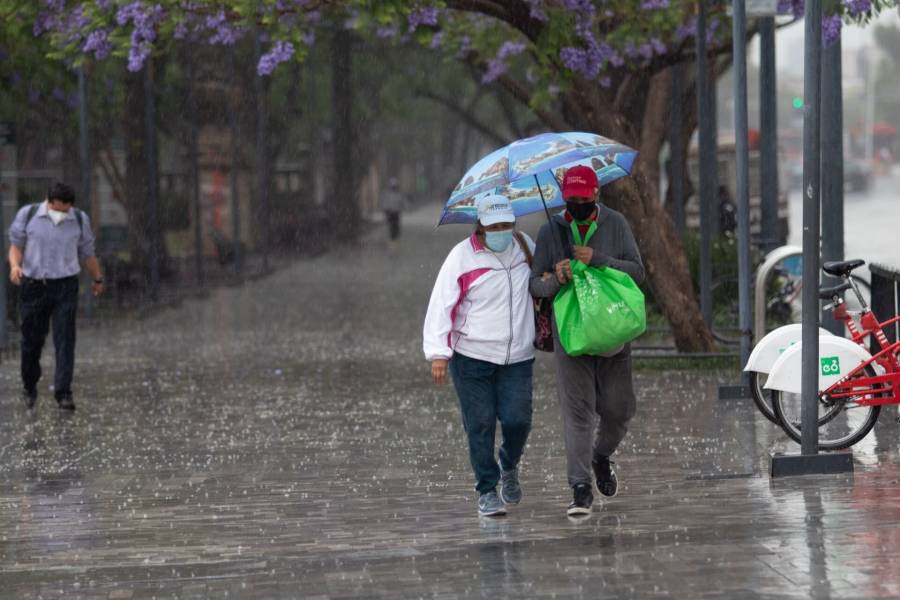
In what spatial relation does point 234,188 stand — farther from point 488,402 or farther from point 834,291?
point 488,402

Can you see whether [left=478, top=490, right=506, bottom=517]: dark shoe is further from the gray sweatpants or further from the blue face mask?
the blue face mask

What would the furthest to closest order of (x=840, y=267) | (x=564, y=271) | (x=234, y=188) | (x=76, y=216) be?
1. (x=234, y=188)
2. (x=76, y=216)
3. (x=840, y=267)
4. (x=564, y=271)

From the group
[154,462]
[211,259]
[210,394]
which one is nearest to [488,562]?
[154,462]

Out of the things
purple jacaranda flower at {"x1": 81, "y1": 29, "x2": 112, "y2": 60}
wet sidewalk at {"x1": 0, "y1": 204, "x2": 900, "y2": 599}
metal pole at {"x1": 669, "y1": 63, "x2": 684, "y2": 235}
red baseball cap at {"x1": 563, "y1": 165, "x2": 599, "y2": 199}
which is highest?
purple jacaranda flower at {"x1": 81, "y1": 29, "x2": 112, "y2": 60}

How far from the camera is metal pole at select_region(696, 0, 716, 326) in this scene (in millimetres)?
15250

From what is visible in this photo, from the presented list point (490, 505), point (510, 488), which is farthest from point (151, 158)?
point (490, 505)

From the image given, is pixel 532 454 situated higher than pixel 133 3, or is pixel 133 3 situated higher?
pixel 133 3

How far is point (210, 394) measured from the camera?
50.2 ft

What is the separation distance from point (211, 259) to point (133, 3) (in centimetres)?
2354

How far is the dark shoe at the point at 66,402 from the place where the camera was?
46.3 feet

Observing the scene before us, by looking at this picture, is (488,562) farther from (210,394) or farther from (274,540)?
(210,394)

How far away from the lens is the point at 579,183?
8438mm

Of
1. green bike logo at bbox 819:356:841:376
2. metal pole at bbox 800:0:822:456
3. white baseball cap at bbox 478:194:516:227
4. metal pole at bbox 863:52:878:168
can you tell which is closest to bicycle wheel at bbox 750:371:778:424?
green bike logo at bbox 819:356:841:376

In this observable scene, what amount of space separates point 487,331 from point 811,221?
6.30ft
